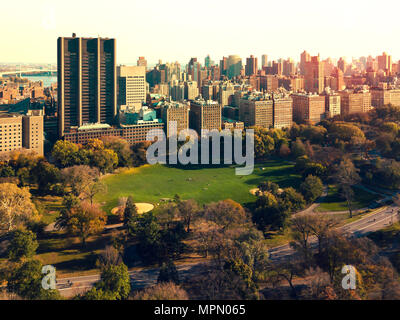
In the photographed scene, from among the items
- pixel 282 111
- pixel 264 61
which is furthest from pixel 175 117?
pixel 264 61

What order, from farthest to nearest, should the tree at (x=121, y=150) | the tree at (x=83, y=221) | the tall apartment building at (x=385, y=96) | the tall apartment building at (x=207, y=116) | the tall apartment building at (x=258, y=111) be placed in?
the tall apartment building at (x=385, y=96)
the tall apartment building at (x=258, y=111)
the tall apartment building at (x=207, y=116)
the tree at (x=121, y=150)
the tree at (x=83, y=221)

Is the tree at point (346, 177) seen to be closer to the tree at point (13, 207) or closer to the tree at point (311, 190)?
the tree at point (311, 190)

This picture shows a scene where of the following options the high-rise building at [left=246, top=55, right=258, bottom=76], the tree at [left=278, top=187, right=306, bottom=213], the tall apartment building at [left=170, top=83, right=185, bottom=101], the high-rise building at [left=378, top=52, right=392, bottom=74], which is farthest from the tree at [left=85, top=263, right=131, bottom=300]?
the high-rise building at [left=246, top=55, right=258, bottom=76]

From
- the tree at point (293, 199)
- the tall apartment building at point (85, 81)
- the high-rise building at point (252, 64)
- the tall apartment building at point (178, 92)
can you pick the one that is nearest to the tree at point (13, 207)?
the tree at point (293, 199)

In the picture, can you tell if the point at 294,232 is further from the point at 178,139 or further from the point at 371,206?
the point at 178,139

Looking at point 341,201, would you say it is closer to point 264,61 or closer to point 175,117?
point 175,117
